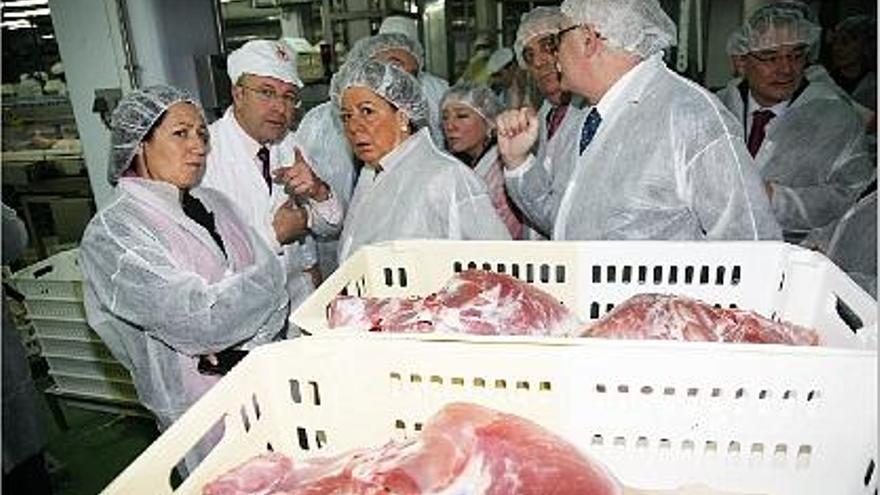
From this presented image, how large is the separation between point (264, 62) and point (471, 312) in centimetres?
184

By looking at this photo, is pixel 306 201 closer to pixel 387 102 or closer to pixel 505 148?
pixel 387 102

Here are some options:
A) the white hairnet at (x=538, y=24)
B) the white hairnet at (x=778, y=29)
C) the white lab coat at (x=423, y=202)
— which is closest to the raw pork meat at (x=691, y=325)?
the white lab coat at (x=423, y=202)

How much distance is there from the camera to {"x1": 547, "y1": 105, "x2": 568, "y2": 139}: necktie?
3.39 m

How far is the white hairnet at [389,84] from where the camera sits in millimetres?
2316

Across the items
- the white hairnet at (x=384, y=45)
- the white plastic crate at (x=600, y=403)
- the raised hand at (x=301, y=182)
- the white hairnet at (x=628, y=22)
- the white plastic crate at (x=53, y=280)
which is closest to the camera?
the white plastic crate at (x=600, y=403)

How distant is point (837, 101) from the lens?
9.42ft

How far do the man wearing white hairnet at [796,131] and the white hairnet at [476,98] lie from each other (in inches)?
52.9

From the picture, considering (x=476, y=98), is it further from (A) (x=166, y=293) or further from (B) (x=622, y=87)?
(A) (x=166, y=293)

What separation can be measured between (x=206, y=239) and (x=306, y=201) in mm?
722

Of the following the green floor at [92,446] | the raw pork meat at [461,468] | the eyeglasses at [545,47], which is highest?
the eyeglasses at [545,47]

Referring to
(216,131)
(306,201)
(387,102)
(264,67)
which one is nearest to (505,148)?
(387,102)

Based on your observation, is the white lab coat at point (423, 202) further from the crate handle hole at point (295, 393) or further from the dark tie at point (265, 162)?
the crate handle hole at point (295, 393)

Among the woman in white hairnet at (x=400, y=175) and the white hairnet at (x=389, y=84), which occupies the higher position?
the white hairnet at (x=389, y=84)

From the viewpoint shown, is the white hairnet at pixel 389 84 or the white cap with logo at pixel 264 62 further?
the white cap with logo at pixel 264 62
